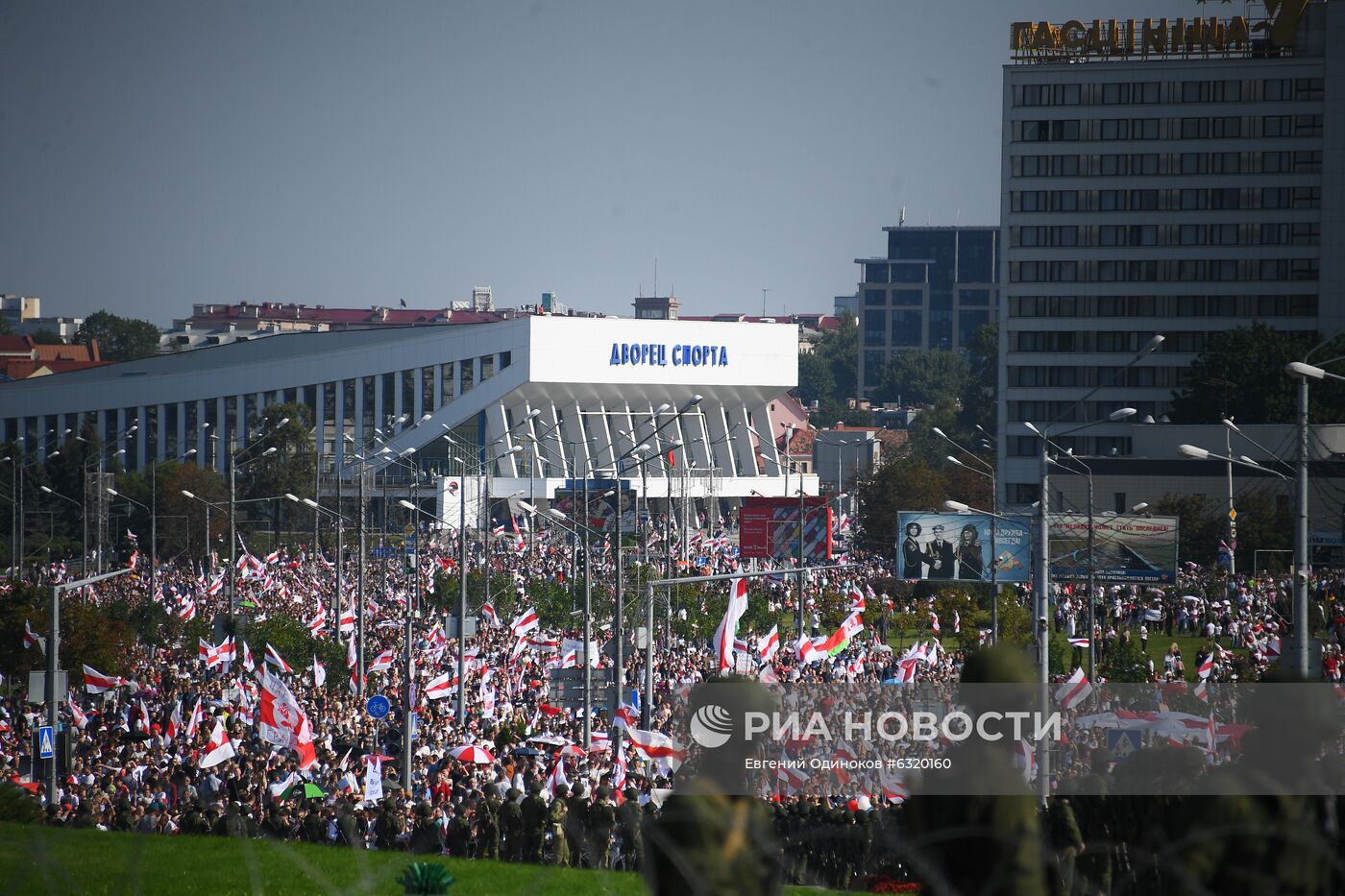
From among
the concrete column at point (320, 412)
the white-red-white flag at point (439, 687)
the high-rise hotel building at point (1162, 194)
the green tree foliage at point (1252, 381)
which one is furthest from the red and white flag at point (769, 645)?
the concrete column at point (320, 412)

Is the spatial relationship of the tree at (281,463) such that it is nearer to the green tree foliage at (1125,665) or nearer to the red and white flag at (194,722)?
the green tree foliage at (1125,665)

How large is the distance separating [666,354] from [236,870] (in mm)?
84938

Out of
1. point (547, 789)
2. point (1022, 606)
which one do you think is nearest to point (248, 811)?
point (547, 789)

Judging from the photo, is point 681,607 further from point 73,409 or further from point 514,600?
point 73,409

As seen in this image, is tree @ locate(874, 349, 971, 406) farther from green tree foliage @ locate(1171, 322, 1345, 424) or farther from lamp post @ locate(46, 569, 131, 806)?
lamp post @ locate(46, 569, 131, 806)

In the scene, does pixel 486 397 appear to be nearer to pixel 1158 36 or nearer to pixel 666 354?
pixel 666 354

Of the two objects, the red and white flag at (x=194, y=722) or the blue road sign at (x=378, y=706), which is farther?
the blue road sign at (x=378, y=706)

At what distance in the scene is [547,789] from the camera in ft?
62.1

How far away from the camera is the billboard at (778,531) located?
53.5 metres

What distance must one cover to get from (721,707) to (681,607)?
128 ft

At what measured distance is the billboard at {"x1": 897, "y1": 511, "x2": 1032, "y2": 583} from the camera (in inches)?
1732

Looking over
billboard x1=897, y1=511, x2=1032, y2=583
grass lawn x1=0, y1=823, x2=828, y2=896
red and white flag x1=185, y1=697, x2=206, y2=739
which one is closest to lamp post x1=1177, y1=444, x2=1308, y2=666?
grass lawn x1=0, y1=823, x2=828, y2=896

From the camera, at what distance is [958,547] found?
4475 centimetres

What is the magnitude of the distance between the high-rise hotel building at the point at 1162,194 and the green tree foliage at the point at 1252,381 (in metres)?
8.43
